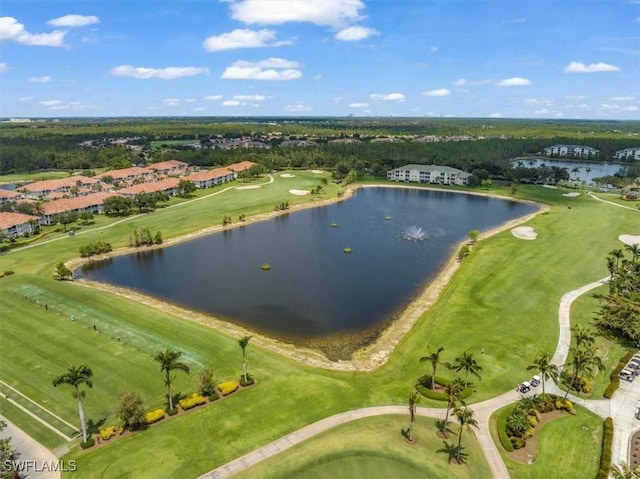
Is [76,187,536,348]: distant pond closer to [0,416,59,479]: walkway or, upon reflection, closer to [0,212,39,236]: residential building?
[0,416,59,479]: walkway

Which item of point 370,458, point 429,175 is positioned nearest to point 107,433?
point 370,458

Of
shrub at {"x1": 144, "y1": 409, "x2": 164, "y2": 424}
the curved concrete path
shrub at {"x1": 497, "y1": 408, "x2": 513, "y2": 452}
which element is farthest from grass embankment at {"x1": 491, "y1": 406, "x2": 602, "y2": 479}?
shrub at {"x1": 144, "y1": 409, "x2": 164, "y2": 424}

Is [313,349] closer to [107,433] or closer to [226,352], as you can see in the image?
[226,352]

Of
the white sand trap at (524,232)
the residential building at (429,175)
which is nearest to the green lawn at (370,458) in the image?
the white sand trap at (524,232)

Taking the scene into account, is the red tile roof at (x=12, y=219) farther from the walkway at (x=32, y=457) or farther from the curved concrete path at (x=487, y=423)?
the curved concrete path at (x=487, y=423)

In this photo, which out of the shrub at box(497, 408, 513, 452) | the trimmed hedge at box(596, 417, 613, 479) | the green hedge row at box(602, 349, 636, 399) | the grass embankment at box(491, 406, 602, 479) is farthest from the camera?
the green hedge row at box(602, 349, 636, 399)
